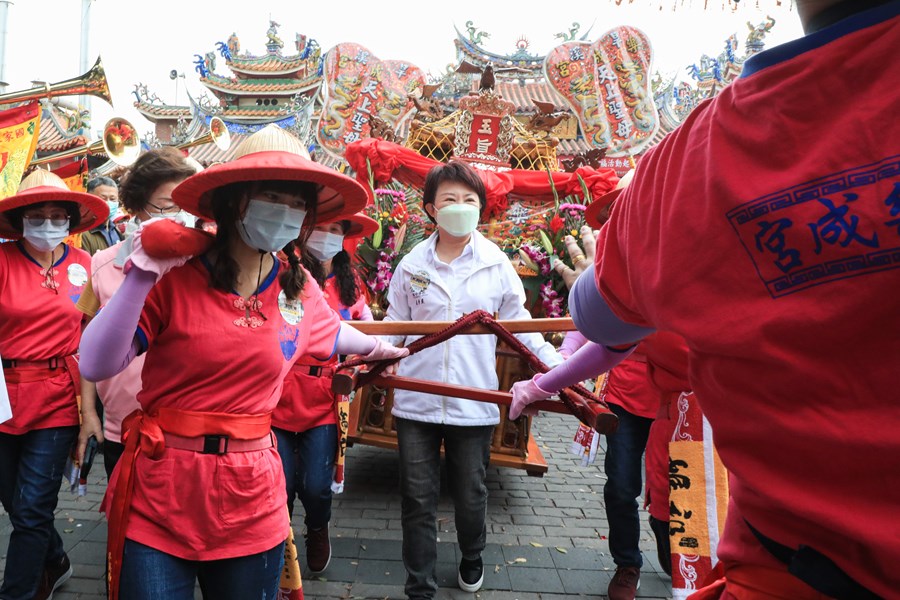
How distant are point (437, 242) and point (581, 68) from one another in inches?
366

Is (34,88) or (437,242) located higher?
(34,88)

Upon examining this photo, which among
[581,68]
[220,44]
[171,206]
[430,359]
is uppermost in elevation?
[220,44]

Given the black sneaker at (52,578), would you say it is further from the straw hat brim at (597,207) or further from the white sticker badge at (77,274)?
the straw hat brim at (597,207)

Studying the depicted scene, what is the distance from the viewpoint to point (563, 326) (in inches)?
98.3

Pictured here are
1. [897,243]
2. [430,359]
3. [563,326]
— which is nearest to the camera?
[897,243]

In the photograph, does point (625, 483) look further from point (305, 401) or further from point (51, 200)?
point (51, 200)

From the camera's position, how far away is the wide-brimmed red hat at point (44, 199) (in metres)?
3.08

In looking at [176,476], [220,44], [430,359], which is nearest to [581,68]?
[430,359]

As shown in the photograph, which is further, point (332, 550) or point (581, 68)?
point (581, 68)

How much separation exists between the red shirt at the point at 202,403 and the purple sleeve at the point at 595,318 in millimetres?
1111

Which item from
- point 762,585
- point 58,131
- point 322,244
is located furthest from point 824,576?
point 58,131

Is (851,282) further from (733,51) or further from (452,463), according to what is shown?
(733,51)

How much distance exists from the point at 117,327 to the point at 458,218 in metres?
1.94

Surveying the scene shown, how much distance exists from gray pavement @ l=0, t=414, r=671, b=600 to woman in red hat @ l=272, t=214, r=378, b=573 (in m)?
0.37
